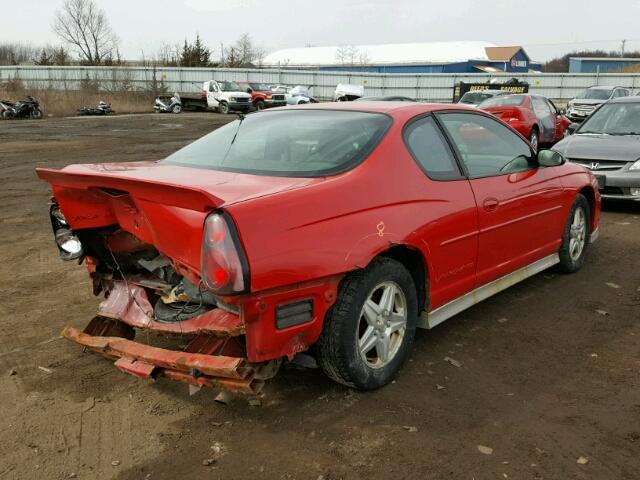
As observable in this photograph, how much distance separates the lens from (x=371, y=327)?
3205mm

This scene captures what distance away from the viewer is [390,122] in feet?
11.9

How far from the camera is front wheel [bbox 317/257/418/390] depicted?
299 centimetres

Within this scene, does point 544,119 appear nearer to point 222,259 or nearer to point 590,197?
point 590,197

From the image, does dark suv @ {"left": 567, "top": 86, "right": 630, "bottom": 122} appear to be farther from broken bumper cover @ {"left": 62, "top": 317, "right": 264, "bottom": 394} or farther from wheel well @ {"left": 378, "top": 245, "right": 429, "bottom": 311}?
broken bumper cover @ {"left": 62, "top": 317, "right": 264, "bottom": 394}

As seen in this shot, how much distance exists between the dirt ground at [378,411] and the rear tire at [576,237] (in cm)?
53

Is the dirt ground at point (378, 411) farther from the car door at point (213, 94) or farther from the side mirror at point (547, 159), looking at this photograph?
the car door at point (213, 94)

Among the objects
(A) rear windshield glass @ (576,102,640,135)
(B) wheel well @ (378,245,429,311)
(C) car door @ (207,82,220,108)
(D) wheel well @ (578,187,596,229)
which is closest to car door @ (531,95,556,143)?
(A) rear windshield glass @ (576,102,640,135)

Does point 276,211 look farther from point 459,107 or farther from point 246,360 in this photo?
point 459,107

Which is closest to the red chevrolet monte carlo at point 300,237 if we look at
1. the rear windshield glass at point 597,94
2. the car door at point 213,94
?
the rear windshield glass at point 597,94

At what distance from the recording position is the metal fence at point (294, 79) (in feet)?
121

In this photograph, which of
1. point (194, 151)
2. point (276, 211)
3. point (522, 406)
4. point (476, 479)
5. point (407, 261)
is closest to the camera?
point (476, 479)

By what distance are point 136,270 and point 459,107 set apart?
2.45 m

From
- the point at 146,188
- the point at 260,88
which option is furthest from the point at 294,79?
the point at 146,188

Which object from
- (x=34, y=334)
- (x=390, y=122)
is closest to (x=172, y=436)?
(x=34, y=334)
